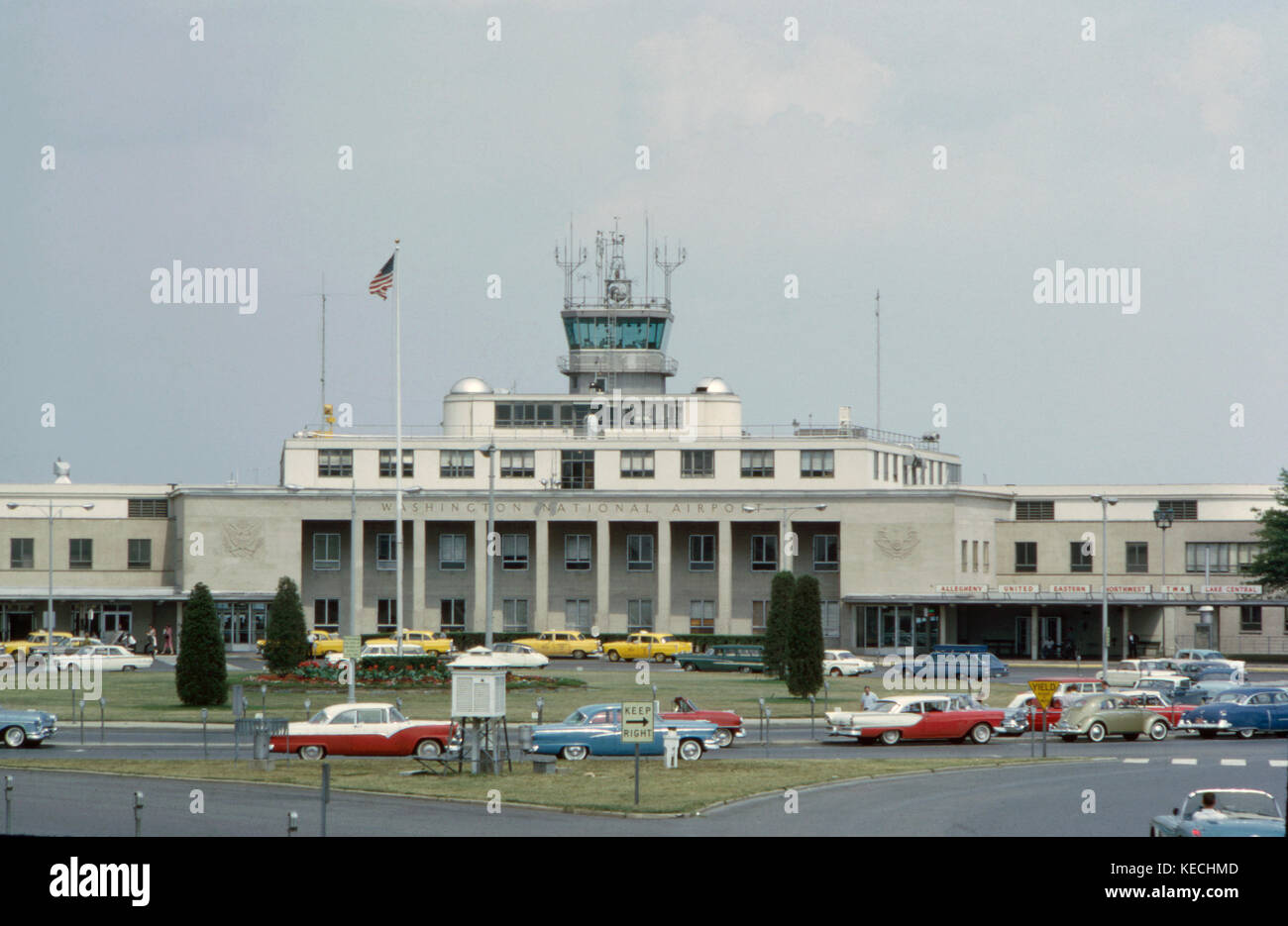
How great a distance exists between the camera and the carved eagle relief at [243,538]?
8831cm

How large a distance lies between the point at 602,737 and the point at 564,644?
49757 millimetres

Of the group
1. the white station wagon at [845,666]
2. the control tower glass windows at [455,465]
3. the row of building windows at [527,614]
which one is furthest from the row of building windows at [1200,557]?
the control tower glass windows at [455,465]

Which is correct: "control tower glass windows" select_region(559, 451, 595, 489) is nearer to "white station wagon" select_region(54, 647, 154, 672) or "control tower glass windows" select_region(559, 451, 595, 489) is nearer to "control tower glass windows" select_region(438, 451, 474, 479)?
"control tower glass windows" select_region(438, 451, 474, 479)

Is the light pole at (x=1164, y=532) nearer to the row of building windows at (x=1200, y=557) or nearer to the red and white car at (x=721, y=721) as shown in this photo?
the row of building windows at (x=1200, y=557)

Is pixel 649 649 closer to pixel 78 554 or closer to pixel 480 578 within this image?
pixel 480 578

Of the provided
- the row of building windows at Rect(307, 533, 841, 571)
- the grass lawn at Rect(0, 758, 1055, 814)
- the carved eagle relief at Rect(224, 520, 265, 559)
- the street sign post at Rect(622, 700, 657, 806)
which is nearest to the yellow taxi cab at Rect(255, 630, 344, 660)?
the carved eagle relief at Rect(224, 520, 265, 559)

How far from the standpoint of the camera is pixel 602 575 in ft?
295

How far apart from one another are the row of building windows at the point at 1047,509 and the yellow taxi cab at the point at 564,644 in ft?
91.7

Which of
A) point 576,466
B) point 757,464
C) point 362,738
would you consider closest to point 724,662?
point 757,464

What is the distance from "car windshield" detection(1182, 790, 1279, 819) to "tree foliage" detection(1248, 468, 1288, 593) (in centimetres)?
6512
